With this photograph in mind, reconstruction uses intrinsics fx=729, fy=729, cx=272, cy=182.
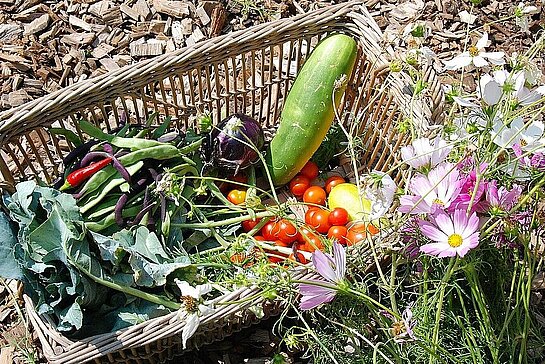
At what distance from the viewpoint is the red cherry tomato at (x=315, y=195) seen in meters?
1.87

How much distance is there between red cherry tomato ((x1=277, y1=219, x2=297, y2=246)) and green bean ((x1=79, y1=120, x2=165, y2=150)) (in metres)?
0.34

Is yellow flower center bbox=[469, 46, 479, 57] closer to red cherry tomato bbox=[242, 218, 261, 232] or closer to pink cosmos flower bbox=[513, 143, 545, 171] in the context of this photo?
pink cosmos flower bbox=[513, 143, 545, 171]

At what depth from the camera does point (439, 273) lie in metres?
1.32

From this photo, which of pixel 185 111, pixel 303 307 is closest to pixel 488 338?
pixel 303 307

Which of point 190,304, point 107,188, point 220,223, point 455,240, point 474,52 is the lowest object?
point 220,223

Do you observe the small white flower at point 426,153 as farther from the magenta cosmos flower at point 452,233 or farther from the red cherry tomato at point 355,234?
the red cherry tomato at point 355,234

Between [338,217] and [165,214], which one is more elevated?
[165,214]

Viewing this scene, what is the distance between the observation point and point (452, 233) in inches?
41.9

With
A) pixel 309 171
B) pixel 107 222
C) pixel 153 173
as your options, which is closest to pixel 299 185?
pixel 309 171

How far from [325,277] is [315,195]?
32.2 inches

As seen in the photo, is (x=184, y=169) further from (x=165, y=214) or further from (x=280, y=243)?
(x=280, y=243)

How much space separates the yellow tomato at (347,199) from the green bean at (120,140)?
1.55 feet

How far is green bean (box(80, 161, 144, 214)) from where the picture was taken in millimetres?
1590

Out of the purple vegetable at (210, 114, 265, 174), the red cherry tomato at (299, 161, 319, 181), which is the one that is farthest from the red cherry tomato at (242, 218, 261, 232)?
the red cherry tomato at (299, 161, 319, 181)
